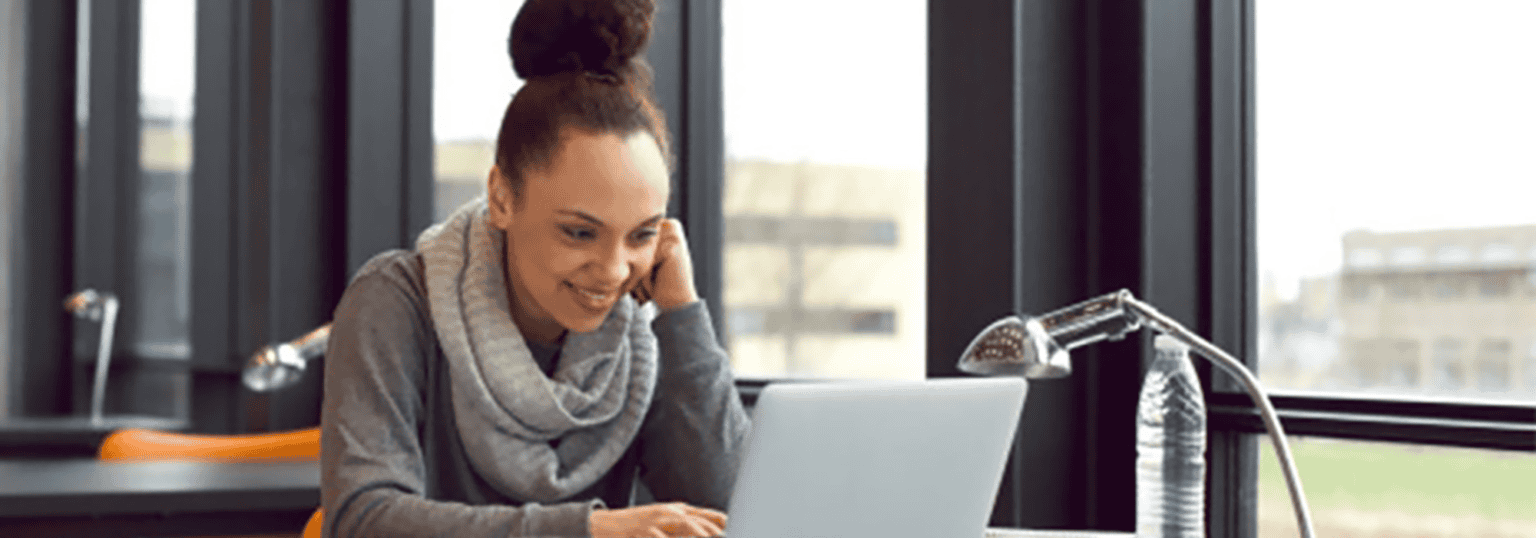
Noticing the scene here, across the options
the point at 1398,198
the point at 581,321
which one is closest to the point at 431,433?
A: the point at 581,321

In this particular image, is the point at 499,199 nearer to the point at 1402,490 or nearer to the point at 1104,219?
the point at 1104,219

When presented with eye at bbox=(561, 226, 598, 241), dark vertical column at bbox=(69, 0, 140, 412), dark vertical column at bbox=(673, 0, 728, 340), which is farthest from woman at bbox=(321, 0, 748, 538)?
dark vertical column at bbox=(69, 0, 140, 412)

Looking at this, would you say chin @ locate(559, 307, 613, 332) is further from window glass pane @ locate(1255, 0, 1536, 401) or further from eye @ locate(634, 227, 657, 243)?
window glass pane @ locate(1255, 0, 1536, 401)

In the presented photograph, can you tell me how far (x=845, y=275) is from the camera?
313cm

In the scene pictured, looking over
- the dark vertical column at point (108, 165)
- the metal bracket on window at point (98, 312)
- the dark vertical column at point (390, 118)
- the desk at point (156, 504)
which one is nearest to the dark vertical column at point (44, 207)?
the dark vertical column at point (108, 165)

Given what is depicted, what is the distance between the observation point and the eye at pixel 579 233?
75.9 inches

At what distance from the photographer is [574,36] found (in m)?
2.01

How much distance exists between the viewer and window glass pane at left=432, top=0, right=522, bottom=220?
13.0 ft

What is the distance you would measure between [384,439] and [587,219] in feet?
1.15

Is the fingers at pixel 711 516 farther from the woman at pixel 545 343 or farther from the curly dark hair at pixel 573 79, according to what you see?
the curly dark hair at pixel 573 79

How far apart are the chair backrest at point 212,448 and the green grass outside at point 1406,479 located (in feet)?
6.57

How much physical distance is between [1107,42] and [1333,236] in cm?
49

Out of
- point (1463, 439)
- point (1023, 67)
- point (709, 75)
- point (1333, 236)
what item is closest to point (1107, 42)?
point (1023, 67)

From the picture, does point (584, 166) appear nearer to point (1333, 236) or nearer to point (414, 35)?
point (1333, 236)
